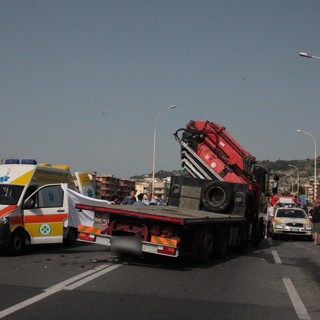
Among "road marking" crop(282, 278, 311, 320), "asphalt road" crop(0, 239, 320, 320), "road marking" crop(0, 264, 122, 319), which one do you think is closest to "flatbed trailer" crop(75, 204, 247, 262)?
"asphalt road" crop(0, 239, 320, 320)

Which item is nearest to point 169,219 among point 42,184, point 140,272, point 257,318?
point 140,272

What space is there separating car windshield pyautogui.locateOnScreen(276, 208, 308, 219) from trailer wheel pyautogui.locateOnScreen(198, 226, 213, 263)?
12361 mm

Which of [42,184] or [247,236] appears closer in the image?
[42,184]

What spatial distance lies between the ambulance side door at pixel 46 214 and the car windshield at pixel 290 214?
1294 cm

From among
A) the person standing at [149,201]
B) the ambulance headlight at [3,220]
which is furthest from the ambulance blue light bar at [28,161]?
the person standing at [149,201]

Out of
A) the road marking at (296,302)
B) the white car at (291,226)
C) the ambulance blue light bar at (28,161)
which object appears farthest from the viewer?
the white car at (291,226)

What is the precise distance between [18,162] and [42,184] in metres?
0.94

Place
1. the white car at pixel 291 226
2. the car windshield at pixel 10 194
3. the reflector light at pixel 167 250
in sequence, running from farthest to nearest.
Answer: the white car at pixel 291 226, the car windshield at pixel 10 194, the reflector light at pixel 167 250

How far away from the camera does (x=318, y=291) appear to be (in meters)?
9.20

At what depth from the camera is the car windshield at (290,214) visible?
23.8 meters

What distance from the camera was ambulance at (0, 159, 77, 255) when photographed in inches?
490

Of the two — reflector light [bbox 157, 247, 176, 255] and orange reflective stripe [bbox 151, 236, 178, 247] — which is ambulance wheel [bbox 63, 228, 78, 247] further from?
reflector light [bbox 157, 247, 176, 255]

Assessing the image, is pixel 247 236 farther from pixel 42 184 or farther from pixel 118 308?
pixel 118 308

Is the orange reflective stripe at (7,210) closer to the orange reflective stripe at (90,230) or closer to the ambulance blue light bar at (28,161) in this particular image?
the ambulance blue light bar at (28,161)
